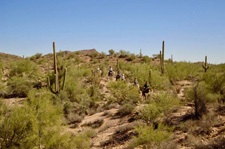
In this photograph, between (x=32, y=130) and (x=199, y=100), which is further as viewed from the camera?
(x=199, y=100)

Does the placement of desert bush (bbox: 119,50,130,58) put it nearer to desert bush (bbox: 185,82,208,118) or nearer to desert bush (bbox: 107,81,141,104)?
desert bush (bbox: 107,81,141,104)

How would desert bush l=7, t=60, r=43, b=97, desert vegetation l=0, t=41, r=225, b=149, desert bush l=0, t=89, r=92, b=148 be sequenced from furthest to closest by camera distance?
desert bush l=7, t=60, r=43, b=97 → desert vegetation l=0, t=41, r=225, b=149 → desert bush l=0, t=89, r=92, b=148

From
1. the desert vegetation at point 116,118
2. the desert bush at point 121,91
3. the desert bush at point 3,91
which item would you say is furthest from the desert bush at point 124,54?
the desert bush at point 3,91

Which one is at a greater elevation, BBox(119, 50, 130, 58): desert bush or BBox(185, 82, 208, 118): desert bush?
BBox(119, 50, 130, 58): desert bush

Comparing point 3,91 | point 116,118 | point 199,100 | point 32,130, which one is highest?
point 199,100

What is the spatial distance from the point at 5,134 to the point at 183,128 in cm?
815

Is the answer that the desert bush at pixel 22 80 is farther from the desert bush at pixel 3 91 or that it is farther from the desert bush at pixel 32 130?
the desert bush at pixel 32 130

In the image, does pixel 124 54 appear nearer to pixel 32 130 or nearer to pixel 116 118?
pixel 116 118

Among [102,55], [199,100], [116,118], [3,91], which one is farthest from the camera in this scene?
[102,55]

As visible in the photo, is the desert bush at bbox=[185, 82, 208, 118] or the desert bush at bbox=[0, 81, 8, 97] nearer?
the desert bush at bbox=[185, 82, 208, 118]

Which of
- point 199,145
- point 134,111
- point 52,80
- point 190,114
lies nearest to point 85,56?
point 52,80

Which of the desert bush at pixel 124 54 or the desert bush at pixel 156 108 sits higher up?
the desert bush at pixel 124 54

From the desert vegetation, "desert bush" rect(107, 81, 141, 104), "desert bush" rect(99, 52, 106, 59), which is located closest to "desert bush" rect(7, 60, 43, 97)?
the desert vegetation

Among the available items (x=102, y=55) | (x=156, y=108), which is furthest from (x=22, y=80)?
(x=102, y=55)
